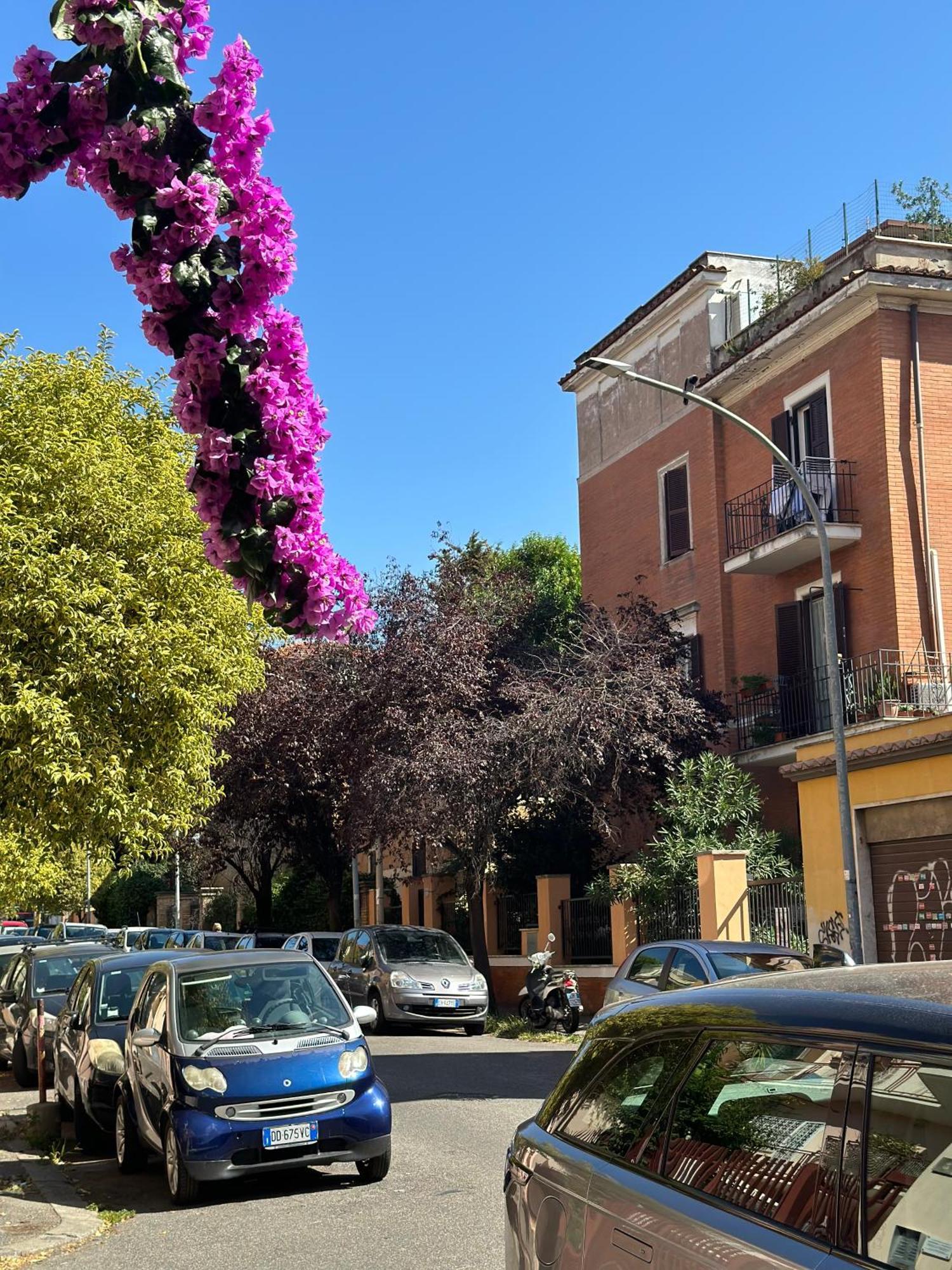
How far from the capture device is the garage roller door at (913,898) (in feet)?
54.4

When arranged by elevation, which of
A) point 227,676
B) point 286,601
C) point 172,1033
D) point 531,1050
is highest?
point 227,676

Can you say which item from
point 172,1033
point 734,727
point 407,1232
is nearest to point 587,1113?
point 407,1232

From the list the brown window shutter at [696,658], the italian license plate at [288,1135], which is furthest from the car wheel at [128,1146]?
the brown window shutter at [696,658]

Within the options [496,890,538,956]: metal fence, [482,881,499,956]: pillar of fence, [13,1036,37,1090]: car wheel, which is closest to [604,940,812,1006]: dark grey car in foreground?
[13,1036,37,1090]: car wheel

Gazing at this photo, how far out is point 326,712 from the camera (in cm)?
3050

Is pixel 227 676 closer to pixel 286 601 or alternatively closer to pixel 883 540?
pixel 883 540

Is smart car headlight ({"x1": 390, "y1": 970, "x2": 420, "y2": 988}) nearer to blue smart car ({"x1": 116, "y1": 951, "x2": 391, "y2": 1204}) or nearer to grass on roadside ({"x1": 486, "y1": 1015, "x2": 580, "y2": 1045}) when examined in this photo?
grass on roadside ({"x1": 486, "y1": 1015, "x2": 580, "y2": 1045})

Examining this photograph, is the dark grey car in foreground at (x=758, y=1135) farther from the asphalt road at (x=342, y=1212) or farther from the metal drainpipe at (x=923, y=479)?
the metal drainpipe at (x=923, y=479)

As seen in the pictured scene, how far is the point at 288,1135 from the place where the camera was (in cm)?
934

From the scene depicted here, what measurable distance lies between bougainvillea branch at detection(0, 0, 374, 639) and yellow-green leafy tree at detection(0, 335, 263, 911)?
34.3 feet

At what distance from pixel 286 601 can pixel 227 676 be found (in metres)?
13.0

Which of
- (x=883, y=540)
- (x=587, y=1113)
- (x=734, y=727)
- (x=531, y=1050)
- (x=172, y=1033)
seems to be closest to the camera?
(x=587, y=1113)

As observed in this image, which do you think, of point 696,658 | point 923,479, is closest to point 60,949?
point 696,658

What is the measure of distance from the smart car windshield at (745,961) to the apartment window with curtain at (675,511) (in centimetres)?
1633
